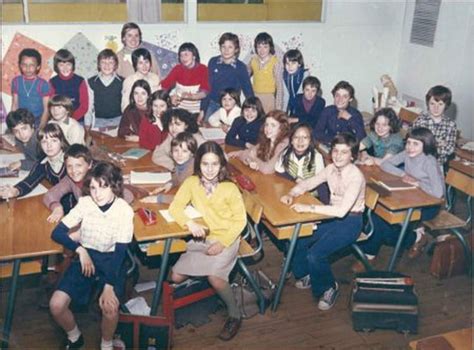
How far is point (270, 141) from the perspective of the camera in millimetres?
4113

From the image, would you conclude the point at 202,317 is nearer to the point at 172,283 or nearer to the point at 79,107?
the point at 172,283

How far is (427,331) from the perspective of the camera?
3.50m

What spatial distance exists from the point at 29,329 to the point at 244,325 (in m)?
1.30

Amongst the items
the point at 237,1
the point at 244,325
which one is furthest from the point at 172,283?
the point at 237,1

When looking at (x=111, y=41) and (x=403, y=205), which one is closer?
(x=403, y=205)

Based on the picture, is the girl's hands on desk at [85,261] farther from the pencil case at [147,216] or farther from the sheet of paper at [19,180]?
the sheet of paper at [19,180]

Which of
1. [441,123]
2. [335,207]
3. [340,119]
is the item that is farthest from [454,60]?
[335,207]

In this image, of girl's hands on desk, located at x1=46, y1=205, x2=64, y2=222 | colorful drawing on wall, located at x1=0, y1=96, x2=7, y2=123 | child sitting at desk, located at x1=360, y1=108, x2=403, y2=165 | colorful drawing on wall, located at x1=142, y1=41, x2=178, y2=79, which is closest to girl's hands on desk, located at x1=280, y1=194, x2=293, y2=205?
child sitting at desk, located at x1=360, y1=108, x2=403, y2=165

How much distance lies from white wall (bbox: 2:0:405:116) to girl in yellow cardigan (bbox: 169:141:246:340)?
10.2 ft

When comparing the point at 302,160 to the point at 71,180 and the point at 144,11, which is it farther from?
the point at 144,11

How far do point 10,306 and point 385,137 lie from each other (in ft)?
9.94

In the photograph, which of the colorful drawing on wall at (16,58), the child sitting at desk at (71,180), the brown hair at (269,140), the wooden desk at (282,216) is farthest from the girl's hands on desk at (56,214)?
the colorful drawing on wall at (16,58)

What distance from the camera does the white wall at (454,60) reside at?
591cm

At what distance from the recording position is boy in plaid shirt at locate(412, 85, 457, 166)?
4.64m
